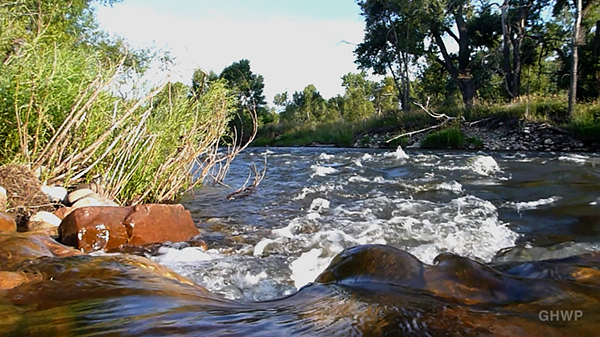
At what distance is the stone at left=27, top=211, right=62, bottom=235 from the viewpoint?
4.40 metres

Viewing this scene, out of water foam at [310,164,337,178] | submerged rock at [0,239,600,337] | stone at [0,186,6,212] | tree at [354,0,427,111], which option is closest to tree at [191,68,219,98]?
stone at [0,186,6,212]

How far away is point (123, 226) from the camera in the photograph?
4.30m

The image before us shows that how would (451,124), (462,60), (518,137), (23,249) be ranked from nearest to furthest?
1. (23,249)
2. (518,137)
3. (451,124)
4. (462,60)

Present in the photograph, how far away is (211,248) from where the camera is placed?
4406mm

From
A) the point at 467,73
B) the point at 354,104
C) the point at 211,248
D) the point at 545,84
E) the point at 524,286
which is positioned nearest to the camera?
the point at 524,286

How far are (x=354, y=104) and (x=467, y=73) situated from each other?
48.0 ft

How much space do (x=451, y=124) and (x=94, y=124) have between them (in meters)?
17.0

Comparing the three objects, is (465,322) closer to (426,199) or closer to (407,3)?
(426,199)

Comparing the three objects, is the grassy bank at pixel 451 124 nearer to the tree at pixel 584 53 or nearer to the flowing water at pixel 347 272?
the tree at pixel 584 53

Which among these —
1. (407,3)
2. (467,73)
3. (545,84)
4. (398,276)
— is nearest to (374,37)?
(407,3)

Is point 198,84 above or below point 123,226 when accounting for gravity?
above

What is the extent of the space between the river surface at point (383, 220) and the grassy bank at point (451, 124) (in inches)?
268

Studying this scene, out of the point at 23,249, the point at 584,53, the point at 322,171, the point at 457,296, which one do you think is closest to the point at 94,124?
the point at 23,249

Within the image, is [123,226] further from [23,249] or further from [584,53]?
[584,53]
